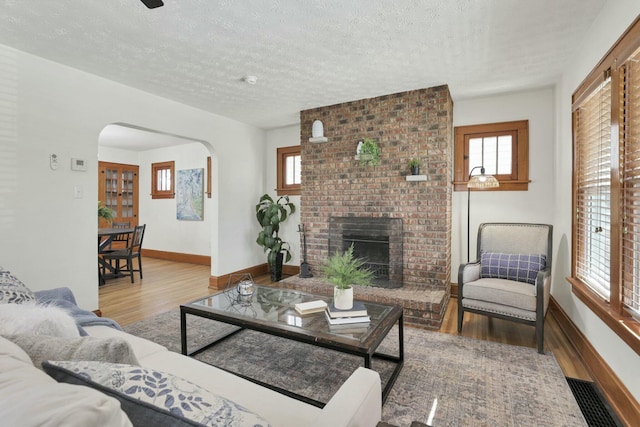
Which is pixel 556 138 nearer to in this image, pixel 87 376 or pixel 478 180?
pixel 478 180

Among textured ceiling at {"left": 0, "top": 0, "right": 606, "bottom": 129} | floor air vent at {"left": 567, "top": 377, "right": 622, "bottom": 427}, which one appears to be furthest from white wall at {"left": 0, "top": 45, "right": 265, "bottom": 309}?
floor air vent at {"left": 567, "top": 377, "right": 622, "bottom": 427}

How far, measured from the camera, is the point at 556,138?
138 inches

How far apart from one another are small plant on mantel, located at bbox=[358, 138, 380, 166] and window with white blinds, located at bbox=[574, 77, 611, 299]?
1931 millimetres

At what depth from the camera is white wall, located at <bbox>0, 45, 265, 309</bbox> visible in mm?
2686

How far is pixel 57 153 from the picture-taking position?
2.97 m

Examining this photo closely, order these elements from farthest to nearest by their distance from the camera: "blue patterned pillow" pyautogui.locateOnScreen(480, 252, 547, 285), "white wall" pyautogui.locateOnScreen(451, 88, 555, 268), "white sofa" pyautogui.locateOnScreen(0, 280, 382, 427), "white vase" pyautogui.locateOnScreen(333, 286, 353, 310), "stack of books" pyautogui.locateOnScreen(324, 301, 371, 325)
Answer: "white wall" pyautogui.locateOnScreen(451, 88, 555, 268), "blue patterned pillow" pyautogui.locateOnScreen(480, 252, 547, 285), "white vase" pyautogui.locateOnScreen(333, 286, 353, 310), "stack of books" pyautogui.locateOnScreen(324, 301, 371, 325), "white sofa" pyautogui.locateOnScreen(0, 280, 382, 427)

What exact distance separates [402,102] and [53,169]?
3708 mm

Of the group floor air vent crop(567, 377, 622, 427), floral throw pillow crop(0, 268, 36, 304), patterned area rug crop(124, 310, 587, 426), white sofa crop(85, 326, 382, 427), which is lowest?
floor air vent crop(567, 377, 622, 427)

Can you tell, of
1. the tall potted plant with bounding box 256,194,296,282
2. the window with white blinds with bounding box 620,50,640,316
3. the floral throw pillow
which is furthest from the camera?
the tall potted plant with bounding box 256,194,296,282

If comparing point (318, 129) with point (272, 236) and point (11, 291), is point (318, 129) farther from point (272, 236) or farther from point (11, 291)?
point (11, 291)

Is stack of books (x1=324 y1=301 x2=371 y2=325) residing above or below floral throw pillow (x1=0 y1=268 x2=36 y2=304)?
below

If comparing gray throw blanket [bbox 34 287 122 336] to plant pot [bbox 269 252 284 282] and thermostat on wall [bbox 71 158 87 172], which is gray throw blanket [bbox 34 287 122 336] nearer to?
thermostat on wall [bbox 71 158 87 172]

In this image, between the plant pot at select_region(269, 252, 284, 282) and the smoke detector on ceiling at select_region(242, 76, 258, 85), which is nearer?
the smoke detector on ceiling at select_region(242, 76, 258, 85)

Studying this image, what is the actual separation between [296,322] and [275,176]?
3.76m
